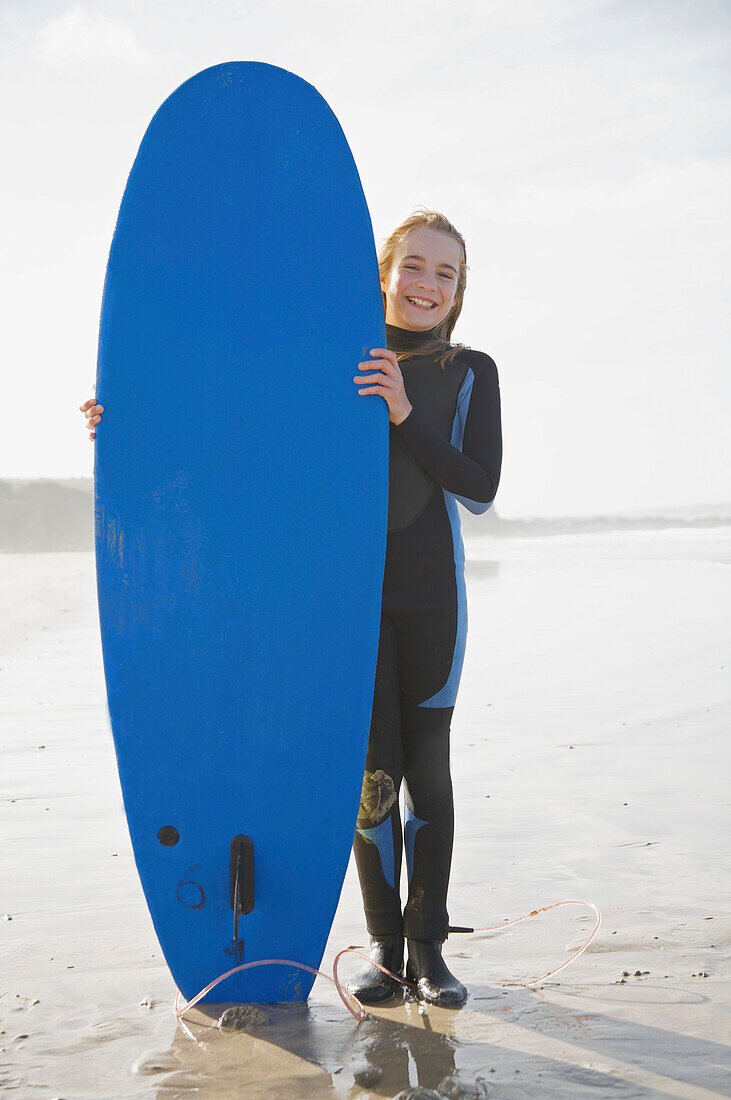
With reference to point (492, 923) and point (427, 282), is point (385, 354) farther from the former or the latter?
point (492, 923)

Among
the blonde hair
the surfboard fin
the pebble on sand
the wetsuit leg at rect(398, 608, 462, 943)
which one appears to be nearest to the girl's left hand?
the blonde hair

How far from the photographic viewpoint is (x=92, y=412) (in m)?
1.94

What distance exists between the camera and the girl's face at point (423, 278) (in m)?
2.03

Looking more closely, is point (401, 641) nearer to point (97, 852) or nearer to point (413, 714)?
point (413, 714)

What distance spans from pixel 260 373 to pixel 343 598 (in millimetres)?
460

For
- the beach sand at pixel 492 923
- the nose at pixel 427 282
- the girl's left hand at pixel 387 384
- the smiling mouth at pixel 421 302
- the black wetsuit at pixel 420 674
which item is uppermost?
the nose at pixel 427 282

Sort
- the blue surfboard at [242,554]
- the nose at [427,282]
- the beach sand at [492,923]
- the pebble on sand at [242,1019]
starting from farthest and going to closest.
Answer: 1. the nose at [427,282]
2. the blue surfboard at [242,554]
3. the pebble on sand at [242,1019]
4. the beach sand at [492,923]

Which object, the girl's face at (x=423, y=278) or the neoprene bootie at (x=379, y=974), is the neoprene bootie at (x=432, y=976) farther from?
the girl's face at (x=423, y=278)

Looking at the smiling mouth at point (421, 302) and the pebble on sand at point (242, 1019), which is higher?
the smiling mouth at point (421, 302)

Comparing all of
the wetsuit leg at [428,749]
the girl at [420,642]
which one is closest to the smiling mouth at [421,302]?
the girl at [420,642]

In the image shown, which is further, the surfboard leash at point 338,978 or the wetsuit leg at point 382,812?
the wetsuit leg at point 382,812

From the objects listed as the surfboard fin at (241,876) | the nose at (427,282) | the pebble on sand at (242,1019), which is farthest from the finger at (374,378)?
the pebble on sand at (242,1019)

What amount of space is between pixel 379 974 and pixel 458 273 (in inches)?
55.3

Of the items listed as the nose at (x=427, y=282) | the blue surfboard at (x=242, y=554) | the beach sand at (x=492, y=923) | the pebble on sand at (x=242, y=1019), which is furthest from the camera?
the nose at (x=427, y=282)
